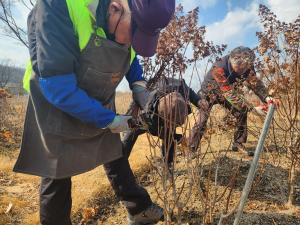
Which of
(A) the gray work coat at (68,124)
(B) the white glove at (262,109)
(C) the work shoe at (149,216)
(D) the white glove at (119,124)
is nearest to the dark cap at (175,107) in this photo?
(D) the white glove at (119,124)

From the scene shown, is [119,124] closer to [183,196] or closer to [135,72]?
[135,72]

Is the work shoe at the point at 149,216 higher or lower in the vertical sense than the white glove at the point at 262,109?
lower

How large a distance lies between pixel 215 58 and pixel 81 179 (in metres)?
2.37

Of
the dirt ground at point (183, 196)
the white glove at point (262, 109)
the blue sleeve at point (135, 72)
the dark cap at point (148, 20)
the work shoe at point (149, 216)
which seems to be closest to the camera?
the dark cap at point (148, 20)

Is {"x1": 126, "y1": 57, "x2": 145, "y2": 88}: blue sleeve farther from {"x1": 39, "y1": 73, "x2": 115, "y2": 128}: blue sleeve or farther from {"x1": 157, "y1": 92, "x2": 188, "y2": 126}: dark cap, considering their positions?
{"x1": 39, "y1": 73, "x2": 115, "y2": 128}: blue sleeve

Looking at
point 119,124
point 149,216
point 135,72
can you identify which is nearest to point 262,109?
point 135,72

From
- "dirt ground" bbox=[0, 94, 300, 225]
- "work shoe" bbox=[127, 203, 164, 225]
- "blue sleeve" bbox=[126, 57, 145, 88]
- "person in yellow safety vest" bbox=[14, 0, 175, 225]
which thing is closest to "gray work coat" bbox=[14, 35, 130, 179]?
"person in yellow safety vest" bbox=[14, 0, 175, 225]

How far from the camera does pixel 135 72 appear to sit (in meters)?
2.55

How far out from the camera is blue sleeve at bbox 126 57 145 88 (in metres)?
2.53

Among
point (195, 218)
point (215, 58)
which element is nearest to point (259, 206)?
point (195, 218)

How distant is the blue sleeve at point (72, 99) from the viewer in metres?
1.81

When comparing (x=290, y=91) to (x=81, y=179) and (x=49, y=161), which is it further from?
(x=81, y=179)

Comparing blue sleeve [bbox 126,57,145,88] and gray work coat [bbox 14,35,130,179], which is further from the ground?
blue sleeve [bbox 126,57,145,88]

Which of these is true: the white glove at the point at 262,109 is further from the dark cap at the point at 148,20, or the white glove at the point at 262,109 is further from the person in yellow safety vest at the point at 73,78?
the dark cap at the point at 148,20
